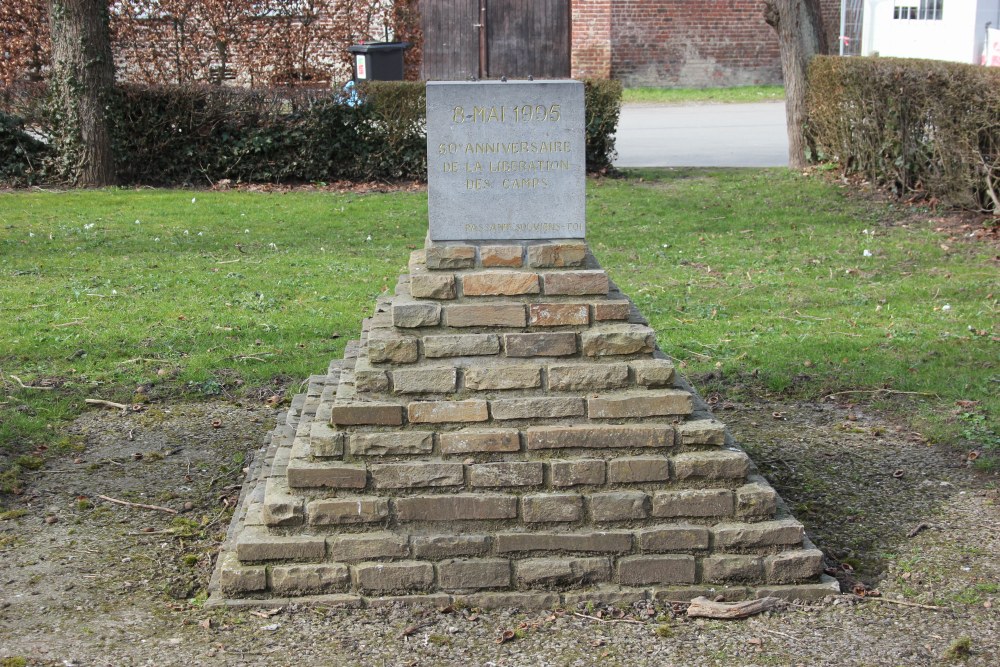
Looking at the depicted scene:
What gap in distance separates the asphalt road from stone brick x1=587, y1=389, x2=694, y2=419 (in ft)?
36.1

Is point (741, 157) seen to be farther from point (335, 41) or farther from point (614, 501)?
point (614, 501)

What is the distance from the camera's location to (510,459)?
13.4ft

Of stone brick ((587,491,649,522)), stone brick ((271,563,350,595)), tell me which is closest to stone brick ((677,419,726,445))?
stone brick ((587,491,649,522))

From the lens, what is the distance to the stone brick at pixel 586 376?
4117 millimetres

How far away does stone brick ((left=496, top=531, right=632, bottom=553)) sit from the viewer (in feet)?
13.2

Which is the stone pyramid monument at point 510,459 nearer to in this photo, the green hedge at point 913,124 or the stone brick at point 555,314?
the stone brick at point 555,314

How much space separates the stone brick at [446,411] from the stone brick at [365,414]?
7cm

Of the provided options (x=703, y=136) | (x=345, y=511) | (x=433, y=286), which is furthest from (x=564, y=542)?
(x=703, y=136)

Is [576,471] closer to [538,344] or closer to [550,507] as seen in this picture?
[550,507]

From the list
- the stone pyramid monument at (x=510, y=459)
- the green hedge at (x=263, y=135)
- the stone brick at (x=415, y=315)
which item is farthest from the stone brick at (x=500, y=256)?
the green hedge at (x=263, y=135)

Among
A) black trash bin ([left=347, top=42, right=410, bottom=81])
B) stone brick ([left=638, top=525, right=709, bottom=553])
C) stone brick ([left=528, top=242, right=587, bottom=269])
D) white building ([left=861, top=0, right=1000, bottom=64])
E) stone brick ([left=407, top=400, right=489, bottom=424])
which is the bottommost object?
stone brick ([left=638, top=525, right=709, bottom=553])

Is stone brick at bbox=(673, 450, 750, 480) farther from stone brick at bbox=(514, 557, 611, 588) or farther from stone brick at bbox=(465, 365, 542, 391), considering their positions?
stone brick at bbox=(465, 365, 542, 391)

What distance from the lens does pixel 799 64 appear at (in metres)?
13.4

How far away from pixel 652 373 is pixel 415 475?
95 centimetres
